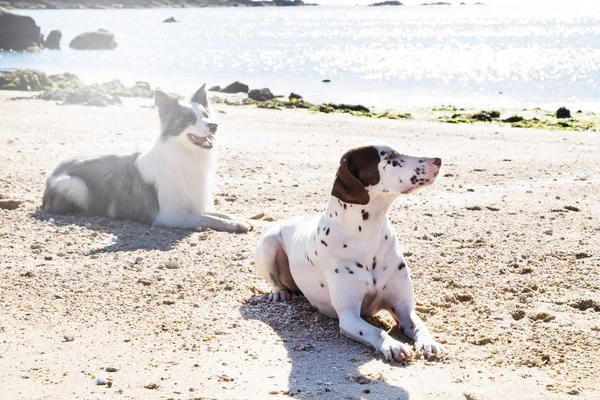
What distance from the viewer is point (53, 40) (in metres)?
76.6

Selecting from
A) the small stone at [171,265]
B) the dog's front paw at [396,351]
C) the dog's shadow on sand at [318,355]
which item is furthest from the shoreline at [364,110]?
the dog's front paw at [396,351]

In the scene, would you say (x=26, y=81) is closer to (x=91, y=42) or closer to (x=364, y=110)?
(x=364, y=110)

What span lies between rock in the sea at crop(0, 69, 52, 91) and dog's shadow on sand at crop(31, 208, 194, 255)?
17.9m

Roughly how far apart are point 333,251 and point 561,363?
5.71ft

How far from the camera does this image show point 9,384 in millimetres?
4871

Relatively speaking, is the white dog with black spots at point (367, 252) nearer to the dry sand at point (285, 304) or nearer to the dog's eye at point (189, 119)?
the dry sand at point (285, 304)

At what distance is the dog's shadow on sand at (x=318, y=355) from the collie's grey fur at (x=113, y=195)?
11.5 ft

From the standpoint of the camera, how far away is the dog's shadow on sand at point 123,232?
28.2 ft

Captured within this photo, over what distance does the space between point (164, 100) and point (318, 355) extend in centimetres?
501

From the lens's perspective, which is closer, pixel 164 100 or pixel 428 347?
pixel 428 347

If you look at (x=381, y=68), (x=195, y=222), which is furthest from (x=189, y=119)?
(x=381, y=68)

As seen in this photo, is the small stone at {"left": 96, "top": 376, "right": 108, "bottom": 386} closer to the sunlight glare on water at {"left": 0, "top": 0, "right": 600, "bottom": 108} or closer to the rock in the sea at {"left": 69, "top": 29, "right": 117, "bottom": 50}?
the sunlight glare on water at {"left": 0, "top": 0, "right": 600, "bottom": 108}

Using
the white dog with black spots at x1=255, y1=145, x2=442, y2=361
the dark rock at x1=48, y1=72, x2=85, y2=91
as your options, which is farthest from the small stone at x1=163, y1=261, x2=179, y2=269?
the dark rock at x1=48, y1=72, x2=85, y2=91

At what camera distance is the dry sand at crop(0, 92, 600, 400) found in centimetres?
501
